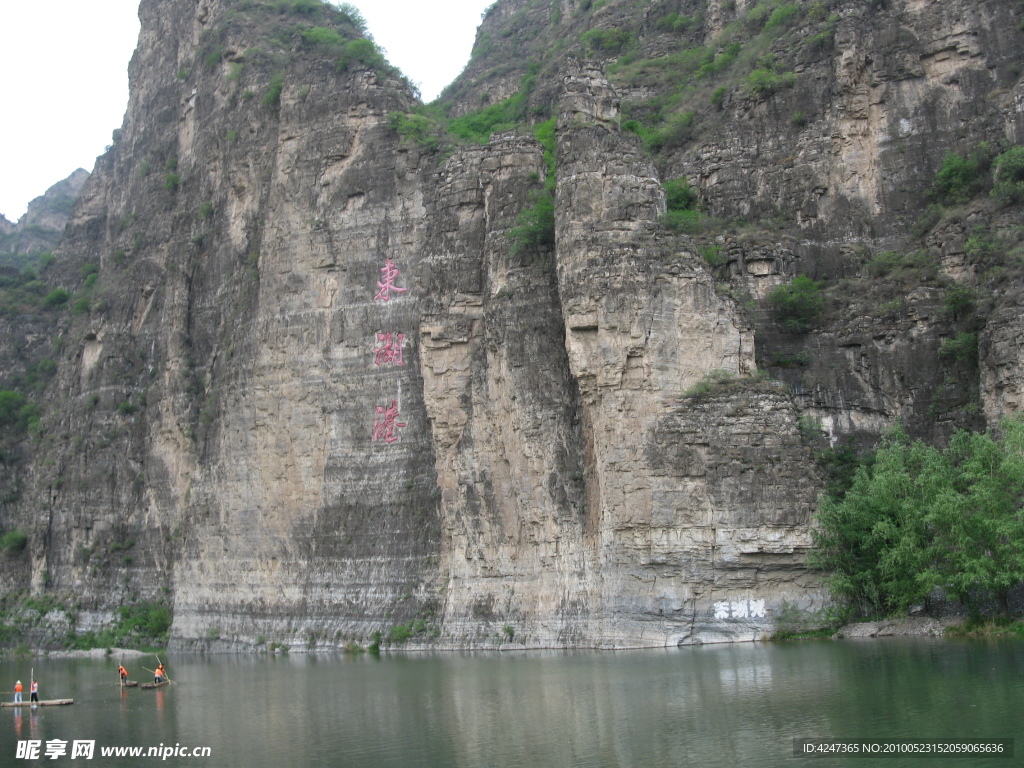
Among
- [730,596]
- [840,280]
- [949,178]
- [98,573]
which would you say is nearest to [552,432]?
[730,596]

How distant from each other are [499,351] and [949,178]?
16932 mm

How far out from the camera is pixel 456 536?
43219mm

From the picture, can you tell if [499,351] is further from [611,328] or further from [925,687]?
[925,687]

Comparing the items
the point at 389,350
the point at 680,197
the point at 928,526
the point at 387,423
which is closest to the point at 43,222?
the point at 389,350

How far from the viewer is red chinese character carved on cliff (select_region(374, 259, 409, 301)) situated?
49219 millimetres

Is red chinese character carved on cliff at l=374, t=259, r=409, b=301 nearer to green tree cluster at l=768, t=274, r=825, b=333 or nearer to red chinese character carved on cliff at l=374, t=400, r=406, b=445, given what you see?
red chinese character carved on cliff at l=374, t=400, r=406, b=445

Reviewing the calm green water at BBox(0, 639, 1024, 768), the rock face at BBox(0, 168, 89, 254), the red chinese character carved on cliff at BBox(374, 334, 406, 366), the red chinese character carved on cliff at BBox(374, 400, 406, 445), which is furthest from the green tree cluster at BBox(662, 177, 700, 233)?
the rock face at BBox(0, 168, 89, 254)

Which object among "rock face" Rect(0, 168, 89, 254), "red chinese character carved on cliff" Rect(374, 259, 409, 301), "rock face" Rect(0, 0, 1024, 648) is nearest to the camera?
"rock face" Rect(0, 0, 1024, 648)

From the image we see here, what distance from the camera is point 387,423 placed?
4781 centimetres

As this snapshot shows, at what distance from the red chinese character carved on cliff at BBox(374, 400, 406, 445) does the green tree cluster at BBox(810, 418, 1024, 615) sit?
61.1ft

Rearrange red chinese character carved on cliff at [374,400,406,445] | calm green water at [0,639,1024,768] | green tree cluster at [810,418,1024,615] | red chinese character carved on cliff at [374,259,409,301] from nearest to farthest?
calm green water at [0,639,1024,768], green tree cluster at [810,418,1024,615], red chinese character carved on cliff at [374,400,406,445], red chinese character carved on cliff at [374,259,409,301]

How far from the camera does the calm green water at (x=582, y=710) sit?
66.5 feet

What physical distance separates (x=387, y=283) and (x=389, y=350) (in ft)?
9.49

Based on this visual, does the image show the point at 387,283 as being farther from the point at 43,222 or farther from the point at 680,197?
the point at 43,222
